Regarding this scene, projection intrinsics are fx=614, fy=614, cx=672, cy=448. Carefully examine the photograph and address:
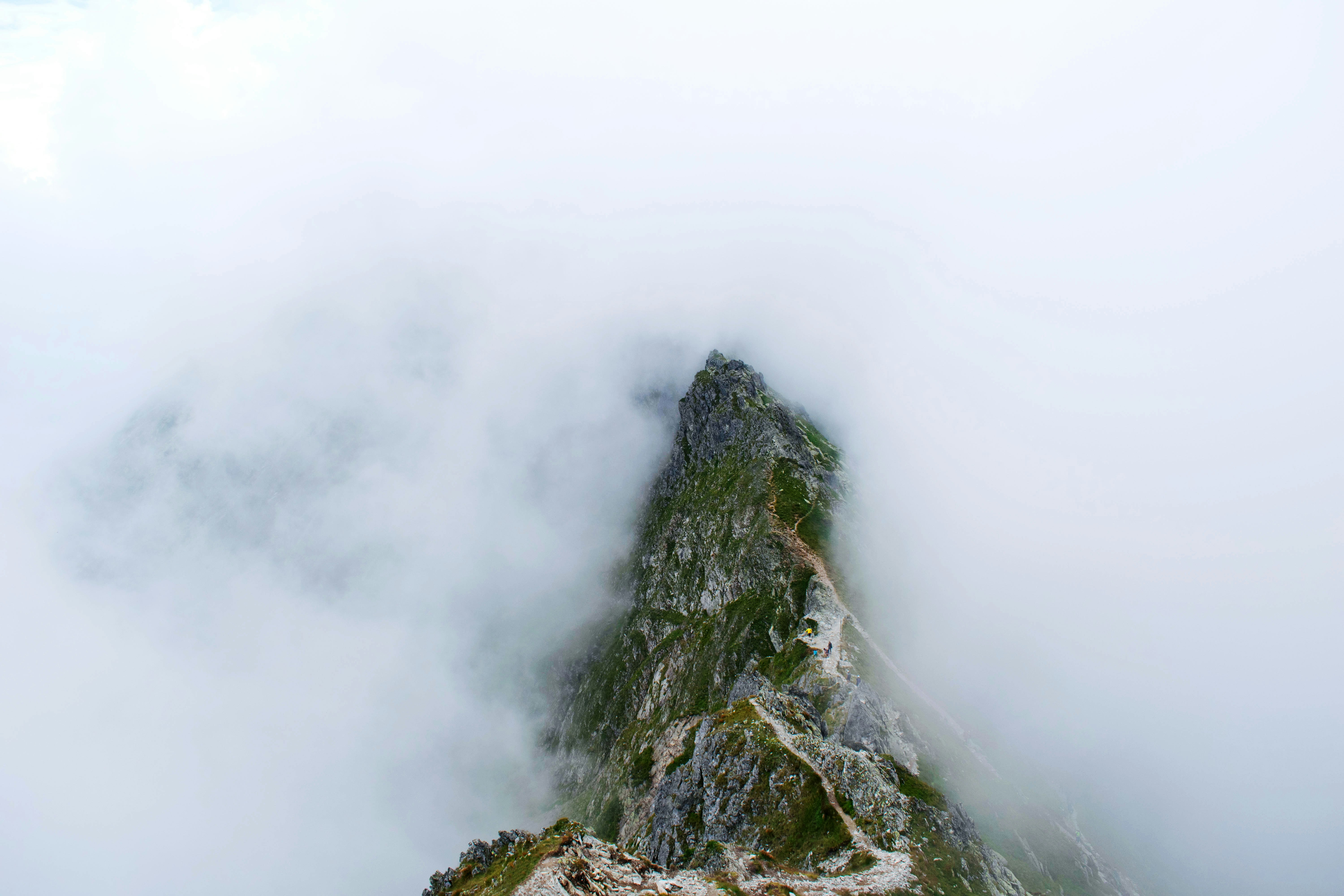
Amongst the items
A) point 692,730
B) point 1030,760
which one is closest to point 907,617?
point 1030,760

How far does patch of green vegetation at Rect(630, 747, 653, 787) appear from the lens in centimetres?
15062

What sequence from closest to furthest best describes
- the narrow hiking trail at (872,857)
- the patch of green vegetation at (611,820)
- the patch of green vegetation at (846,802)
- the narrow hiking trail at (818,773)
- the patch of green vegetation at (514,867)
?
1. the patch of green vegetation at (514,867)
2. the narrow hiking trail at (872,857)
3. the narrow hiking trail at (818,773)
4. the patch of green vegetation at (846,802)
5. the patch of green vegetation at (611,820)

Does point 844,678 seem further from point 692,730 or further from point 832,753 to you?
point 692,730

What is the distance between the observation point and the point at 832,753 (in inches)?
3561

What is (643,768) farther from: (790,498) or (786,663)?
(790,498)

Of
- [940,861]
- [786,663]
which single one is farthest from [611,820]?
[940,861]

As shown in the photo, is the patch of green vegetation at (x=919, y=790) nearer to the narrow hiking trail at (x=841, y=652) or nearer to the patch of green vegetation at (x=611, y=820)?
the narrow hiking trail at (x=841, y=652)

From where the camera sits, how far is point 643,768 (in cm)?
15512

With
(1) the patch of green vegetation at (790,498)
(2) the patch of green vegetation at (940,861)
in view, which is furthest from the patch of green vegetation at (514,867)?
(1) the patch of green vegetation at (790,498)

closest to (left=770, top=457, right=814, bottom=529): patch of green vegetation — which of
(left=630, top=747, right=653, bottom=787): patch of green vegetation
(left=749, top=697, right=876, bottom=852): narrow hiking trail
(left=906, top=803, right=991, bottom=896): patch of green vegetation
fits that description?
(left=630, top=747, right=653, bottom=787): patch of green vegetation

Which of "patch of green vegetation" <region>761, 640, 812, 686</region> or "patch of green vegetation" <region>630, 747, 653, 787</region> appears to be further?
"patch of green vegetation" <region>630, 747, 653, 787</region>

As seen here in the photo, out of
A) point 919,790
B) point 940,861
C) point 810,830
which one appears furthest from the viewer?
point 919,790

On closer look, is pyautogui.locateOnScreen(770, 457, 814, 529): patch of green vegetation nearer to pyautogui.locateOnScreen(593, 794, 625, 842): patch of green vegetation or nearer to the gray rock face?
the gray rock face

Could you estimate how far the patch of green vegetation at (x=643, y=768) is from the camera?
15062cm
